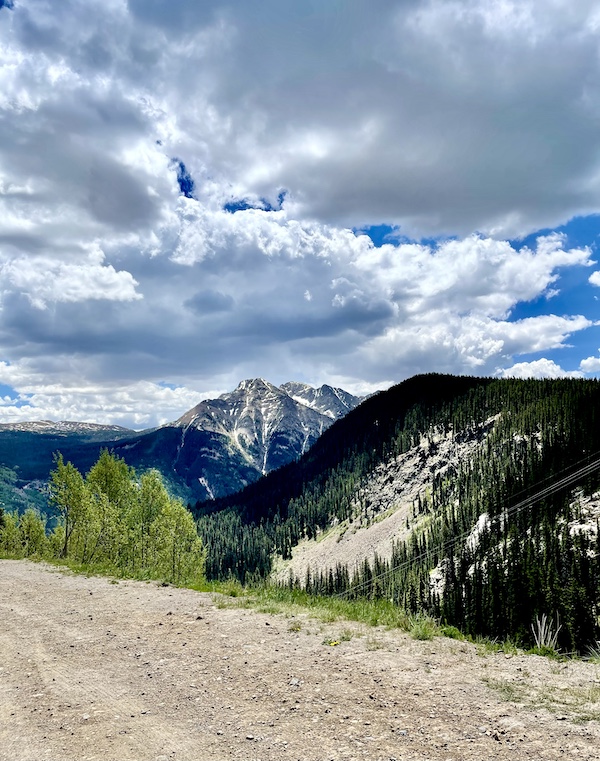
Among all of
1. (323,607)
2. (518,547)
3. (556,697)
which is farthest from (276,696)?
(518,547)

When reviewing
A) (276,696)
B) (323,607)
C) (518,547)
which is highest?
(276,696)

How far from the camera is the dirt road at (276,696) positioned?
25.6 ft

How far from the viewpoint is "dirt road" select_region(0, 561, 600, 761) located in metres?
7.82

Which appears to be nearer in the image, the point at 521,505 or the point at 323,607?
the point at 323,607

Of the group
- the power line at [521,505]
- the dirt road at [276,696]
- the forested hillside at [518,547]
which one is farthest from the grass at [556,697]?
the power line at [521,505]

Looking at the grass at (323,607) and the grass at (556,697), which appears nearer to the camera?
the grass at (556,697)

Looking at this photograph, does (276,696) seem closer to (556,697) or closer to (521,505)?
(556,697)

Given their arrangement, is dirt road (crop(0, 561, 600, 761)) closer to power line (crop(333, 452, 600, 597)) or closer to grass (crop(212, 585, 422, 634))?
grass (crop(212, 585, 422, 634))

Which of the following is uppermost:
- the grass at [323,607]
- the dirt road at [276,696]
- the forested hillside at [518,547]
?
the dirt road at [276,696]

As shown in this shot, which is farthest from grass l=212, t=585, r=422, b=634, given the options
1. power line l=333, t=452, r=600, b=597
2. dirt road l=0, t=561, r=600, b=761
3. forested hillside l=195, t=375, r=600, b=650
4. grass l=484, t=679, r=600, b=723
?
power line l=333, t=452, r=600, b=597

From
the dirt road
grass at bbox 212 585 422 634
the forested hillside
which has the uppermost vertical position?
the dirt road

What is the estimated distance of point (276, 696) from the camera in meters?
9.90

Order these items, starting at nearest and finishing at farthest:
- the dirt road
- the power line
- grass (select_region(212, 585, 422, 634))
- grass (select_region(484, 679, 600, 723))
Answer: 1. the dirt road
2. grass (select_region(484, 679, 600, 723))
3. grass (select_region(212, 585, 422, 634))
4. the power line

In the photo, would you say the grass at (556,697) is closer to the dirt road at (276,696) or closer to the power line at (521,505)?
the dirt road at (276,696)
